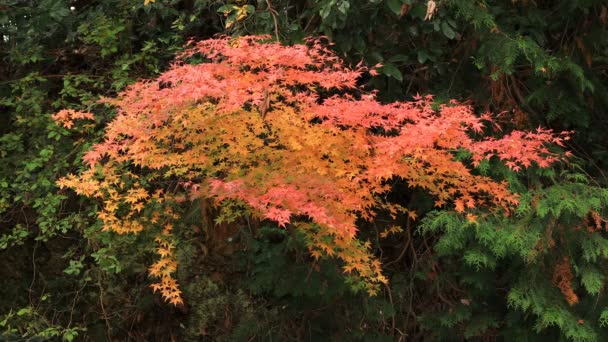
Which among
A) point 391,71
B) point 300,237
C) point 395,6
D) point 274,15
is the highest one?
point 395,6

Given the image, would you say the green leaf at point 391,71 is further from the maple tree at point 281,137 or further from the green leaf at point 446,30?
the maple tree at point 281,137

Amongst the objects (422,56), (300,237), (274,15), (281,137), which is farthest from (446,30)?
(300,237)

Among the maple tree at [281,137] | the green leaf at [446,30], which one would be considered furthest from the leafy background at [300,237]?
the maple tree at [281,137]

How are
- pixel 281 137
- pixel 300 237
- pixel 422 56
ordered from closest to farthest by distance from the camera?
pixel 281 137 < pixel 300 237 < pixel 422 56

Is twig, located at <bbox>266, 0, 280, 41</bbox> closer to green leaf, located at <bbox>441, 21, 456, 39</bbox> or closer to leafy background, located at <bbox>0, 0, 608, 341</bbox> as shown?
leafy background, located at <bbox>0, 0, 608, 341</bbox>

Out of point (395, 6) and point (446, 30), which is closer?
point (395, 6)

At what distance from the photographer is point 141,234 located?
3.55 metres

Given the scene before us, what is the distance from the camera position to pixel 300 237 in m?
2.95

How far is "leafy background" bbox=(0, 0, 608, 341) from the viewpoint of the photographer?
3.05 metres

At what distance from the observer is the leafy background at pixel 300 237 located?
3.05 m

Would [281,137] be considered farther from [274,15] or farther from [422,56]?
[422,56]

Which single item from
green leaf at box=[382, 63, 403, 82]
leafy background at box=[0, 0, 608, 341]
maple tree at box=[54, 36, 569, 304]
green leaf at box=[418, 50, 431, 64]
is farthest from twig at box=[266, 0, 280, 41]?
green leaf at box=[418, 50, 431, 64]

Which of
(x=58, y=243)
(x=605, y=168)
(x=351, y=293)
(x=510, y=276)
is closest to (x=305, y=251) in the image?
(x=351, y=293)

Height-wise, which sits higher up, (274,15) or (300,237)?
(274,15)
